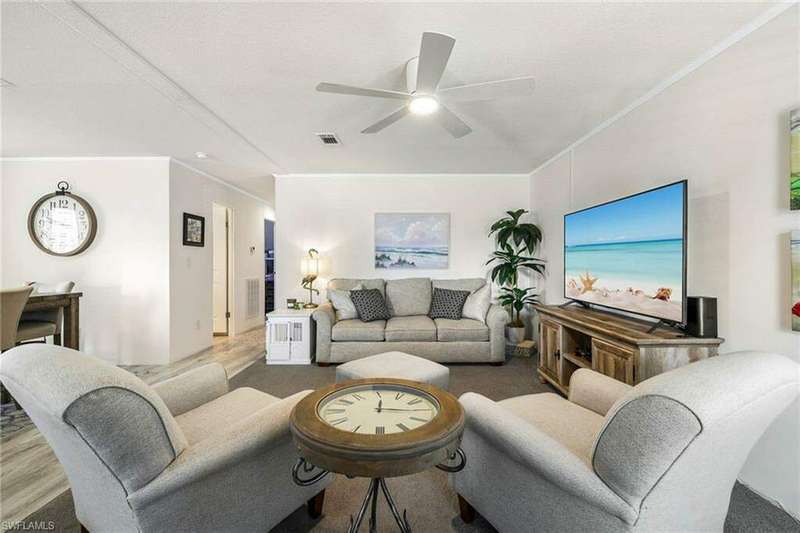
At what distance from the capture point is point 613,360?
6.75 ft

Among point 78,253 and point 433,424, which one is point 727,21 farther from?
point 78,253

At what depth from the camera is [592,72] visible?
6.88ft

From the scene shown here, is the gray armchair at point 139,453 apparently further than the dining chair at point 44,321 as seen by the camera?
No

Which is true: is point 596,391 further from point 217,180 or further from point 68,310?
point 217,180

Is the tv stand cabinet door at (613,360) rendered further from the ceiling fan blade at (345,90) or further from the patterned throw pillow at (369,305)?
the patterned throw pillow at (369,305)

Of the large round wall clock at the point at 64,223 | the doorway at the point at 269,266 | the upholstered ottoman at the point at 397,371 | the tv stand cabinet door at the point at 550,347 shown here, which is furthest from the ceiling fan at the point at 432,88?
the doorway at the point at 269,266

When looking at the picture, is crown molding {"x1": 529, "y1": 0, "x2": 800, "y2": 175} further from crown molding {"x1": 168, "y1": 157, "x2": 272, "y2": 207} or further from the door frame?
the door frame

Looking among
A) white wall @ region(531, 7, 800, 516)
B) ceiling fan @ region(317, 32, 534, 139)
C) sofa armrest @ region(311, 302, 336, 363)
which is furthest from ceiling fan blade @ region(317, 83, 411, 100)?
sofa armrest @ region(311, 302, 336, 363)

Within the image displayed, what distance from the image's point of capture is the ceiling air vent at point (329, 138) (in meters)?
3.12

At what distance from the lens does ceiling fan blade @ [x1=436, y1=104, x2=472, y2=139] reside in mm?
2117

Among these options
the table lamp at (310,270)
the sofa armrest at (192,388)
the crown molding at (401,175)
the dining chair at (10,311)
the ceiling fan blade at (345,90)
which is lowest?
the sofa armrest at (192,388)

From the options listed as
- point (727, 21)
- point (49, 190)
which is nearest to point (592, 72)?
point (727, 21)

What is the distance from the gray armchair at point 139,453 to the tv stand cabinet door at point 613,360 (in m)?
1.87

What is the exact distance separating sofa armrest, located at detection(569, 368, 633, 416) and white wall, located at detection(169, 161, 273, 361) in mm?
4092
